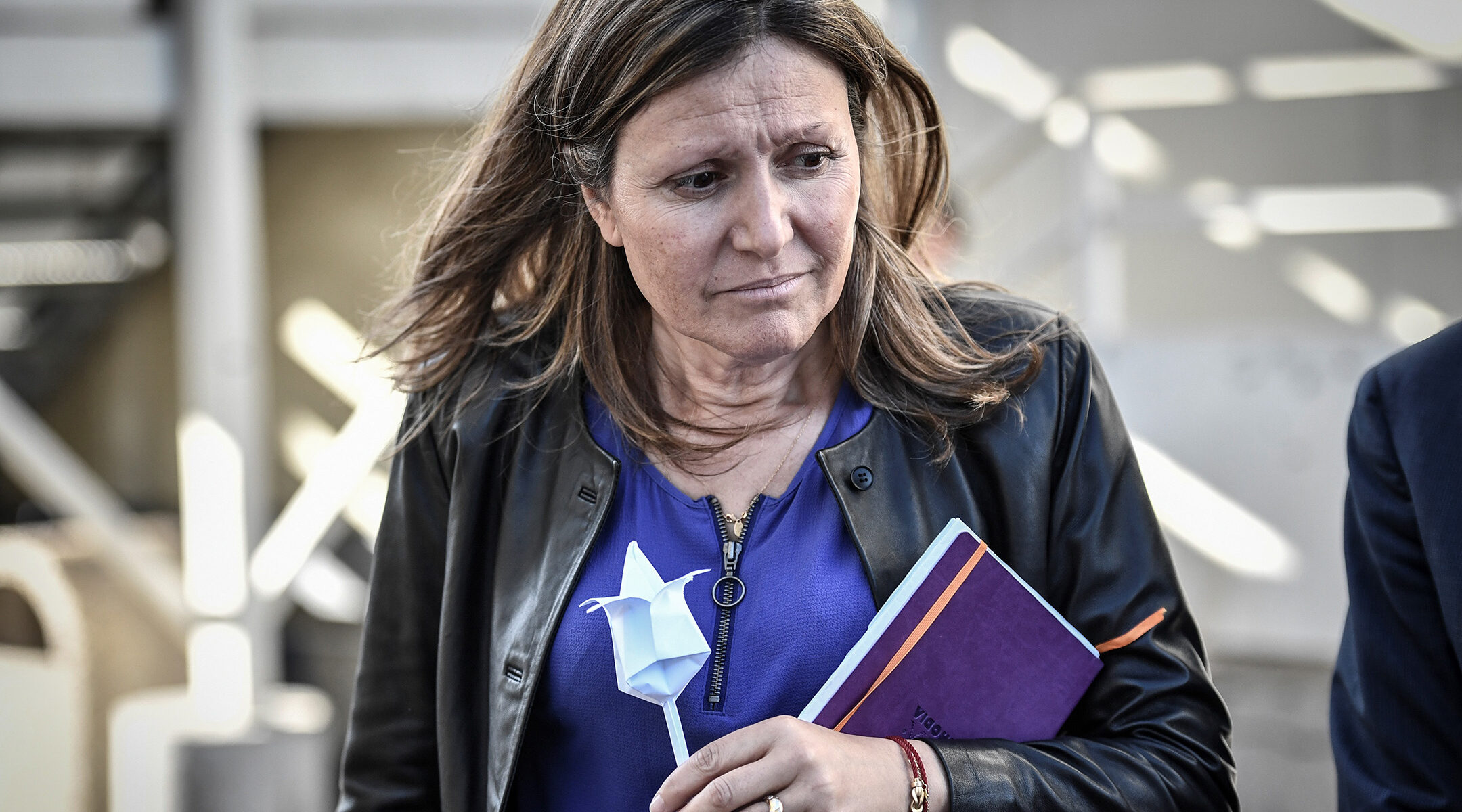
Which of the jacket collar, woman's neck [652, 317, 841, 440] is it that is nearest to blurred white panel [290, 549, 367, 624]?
woman's neck [652, 317, 841, 440]

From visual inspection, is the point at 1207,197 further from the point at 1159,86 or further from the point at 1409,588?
the point at 1409,588

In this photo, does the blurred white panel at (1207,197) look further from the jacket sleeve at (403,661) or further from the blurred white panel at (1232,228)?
the jacket sleeve at (403,661)

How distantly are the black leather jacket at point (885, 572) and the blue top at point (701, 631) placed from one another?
0.03m

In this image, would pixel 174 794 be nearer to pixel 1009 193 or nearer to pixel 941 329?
pixel 941 329

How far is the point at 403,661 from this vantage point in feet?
→ 6.25

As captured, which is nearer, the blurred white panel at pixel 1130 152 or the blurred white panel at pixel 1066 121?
the blurred white panel at pixel 1066 121

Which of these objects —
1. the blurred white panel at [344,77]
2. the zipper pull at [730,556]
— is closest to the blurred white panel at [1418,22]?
the blurred white panel at [344,77]

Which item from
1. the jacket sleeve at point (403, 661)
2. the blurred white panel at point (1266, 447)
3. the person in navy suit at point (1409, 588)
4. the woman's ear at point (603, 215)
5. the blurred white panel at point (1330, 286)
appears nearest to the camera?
the person in navy suit at point (1409, 588)

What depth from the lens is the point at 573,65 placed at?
66.6 inches

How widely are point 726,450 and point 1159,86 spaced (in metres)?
5.10

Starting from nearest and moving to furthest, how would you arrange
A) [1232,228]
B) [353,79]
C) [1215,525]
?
1. [353,79]
2. [1215,525]
3. [1232,228]

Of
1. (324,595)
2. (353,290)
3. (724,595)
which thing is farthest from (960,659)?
(353,290)

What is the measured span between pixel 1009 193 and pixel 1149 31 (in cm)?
106

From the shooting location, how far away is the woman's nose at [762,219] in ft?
5.17
